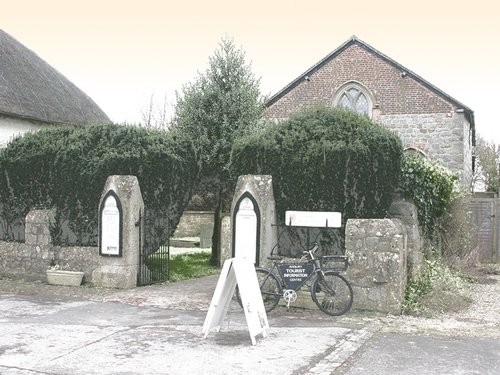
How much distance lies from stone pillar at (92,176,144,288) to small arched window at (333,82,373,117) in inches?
665

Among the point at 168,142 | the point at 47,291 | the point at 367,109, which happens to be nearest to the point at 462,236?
the point at 168,142

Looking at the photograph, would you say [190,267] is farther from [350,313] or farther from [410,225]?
[350,313]

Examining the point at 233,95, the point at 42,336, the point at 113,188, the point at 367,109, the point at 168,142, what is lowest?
the point at 42,336

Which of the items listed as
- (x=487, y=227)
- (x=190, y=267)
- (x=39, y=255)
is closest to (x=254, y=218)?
(x=39, y=255)

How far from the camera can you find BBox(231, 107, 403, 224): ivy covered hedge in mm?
9891

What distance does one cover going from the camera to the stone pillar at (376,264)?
9195mm

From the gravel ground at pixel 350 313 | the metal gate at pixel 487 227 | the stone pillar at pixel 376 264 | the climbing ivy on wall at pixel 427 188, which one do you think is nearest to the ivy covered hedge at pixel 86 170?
the gravel ground at pixel 350 313

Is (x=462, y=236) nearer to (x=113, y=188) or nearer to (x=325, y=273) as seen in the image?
(x=325, y=273)

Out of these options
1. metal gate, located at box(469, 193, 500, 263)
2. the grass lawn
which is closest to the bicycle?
the grass lawn

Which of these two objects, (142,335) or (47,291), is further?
(47,291)

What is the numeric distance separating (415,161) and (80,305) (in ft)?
21.9

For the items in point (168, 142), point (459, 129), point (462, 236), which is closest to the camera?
point (168, 142)

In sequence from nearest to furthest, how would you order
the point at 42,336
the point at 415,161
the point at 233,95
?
the point at 42,336 < the point at 415,161 < the point at 233,95

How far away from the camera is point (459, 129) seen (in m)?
24.6
